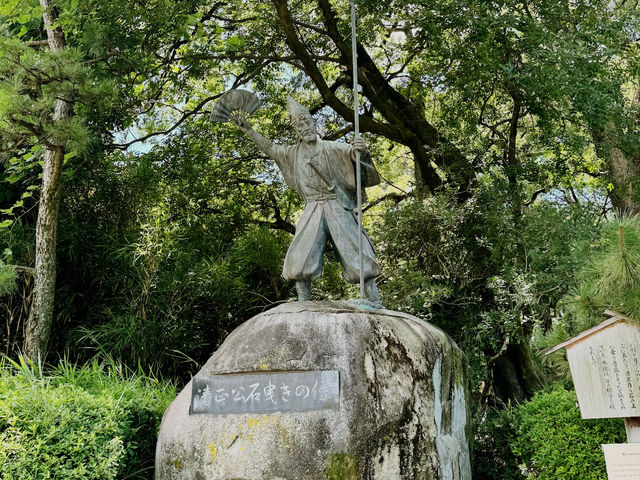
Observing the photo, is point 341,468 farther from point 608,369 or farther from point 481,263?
point 481,263

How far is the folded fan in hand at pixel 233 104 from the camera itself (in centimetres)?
546

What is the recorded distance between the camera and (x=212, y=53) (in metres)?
9.29

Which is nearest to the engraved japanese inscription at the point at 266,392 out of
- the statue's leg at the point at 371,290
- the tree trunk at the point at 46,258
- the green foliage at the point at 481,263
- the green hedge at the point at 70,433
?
the green hedge at the point at 70,433

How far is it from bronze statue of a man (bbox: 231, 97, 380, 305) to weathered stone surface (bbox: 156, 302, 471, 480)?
0.53 metres

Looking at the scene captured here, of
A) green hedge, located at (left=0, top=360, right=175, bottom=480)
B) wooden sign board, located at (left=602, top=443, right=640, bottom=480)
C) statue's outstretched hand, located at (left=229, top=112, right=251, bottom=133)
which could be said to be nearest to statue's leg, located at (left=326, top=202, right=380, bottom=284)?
statue's outstretched hand, located at (left=229, top=112, right=251, bottom=133)

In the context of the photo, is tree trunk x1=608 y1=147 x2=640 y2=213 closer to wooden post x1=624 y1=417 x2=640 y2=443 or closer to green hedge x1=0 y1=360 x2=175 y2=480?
wooden post x1=624 y1=417 x2=640 y2=443

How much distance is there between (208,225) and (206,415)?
19.4 ft

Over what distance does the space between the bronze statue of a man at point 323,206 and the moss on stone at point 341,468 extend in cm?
160

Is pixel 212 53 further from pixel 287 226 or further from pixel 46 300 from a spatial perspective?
pixel 46 300

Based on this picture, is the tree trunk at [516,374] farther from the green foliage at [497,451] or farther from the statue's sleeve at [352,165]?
the statue's sleeve at [352,165]

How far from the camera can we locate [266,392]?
4254 mm

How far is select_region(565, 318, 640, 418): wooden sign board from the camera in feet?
13.9

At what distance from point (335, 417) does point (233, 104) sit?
277cm

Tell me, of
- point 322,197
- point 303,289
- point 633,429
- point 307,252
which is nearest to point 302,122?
point 322,197
